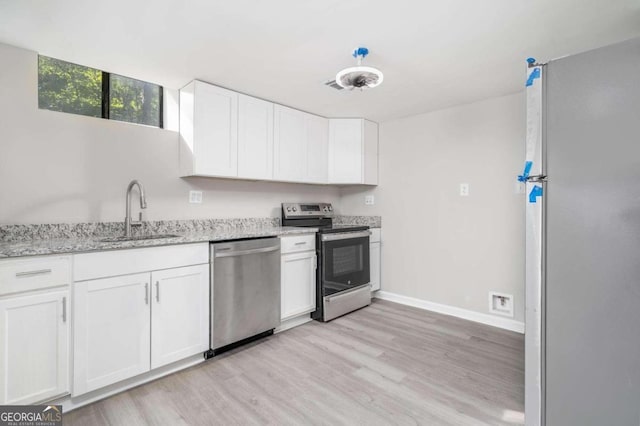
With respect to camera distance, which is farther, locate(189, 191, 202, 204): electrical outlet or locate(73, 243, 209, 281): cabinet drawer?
locate(189, 191, 202, 204): electrical outlet

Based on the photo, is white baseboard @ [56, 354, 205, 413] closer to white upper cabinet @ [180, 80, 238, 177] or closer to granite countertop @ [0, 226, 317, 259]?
granite countertop @ [0, 226, 317, 259]

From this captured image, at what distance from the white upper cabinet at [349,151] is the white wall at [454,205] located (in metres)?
0.29

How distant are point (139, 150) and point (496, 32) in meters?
2.68

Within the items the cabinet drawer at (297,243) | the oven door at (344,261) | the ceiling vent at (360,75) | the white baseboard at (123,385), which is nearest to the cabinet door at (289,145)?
the cabinet drawer at (297,243)

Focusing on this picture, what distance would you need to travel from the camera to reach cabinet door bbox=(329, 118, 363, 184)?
3562mm

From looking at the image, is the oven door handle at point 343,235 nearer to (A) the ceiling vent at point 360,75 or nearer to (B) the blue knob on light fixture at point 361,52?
(A) the ceiling vent at point 360,75

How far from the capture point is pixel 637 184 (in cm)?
111

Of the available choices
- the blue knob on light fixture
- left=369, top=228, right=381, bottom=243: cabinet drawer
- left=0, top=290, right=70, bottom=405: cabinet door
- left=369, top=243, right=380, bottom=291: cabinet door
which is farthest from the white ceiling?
left=369, top=243, right=380, bottom=291: cabinet door

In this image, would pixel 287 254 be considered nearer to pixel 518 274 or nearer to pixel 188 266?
pixel 188 266

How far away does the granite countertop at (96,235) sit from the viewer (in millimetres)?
1626

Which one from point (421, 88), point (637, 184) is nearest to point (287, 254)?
point (421, 88)

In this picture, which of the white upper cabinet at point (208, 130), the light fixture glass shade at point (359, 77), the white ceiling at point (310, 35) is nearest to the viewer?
the white ceiling at point (310, 35)

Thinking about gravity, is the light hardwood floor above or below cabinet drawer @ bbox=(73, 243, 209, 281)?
below

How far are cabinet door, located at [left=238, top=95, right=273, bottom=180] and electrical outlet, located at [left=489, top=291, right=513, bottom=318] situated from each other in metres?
2.47
